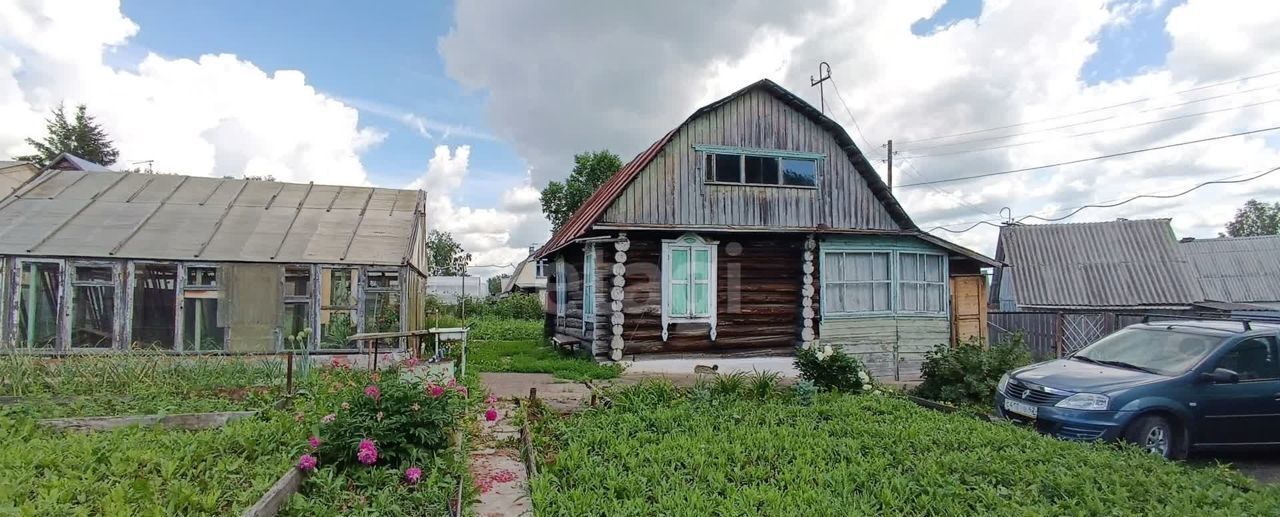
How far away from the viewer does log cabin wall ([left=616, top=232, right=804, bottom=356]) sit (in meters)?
12.4

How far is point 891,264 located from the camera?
13703mm

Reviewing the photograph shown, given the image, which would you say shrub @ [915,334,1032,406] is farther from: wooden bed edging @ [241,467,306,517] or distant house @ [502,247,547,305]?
distant house @ [502,247,547,305]

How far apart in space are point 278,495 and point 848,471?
13.9ft

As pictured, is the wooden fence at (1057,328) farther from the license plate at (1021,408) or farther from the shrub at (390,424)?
the shrub at (390,424)

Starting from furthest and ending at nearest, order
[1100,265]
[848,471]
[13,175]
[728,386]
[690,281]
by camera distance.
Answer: [1100,265]
[13,175]
[690,281]
[728,386]
[848,471]

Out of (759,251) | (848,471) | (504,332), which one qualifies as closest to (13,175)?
(504,332)

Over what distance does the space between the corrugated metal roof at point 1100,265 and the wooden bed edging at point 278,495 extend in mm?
22500

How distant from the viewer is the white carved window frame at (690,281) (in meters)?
12.4

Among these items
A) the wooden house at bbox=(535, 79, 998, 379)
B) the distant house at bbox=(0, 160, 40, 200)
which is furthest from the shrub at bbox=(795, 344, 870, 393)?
the distant house at bbox=(0, 160, 40, 200)

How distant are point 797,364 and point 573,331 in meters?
6.74

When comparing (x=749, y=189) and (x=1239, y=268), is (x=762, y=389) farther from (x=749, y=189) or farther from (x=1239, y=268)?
(x=1239, y=268)

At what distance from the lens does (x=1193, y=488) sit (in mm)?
4762

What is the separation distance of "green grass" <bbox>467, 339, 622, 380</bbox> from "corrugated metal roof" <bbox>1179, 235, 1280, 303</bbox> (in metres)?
22.6

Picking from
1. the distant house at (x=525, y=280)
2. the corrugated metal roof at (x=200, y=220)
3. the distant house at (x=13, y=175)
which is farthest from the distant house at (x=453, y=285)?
the corrugated metal roof at (x=200, y=220)
